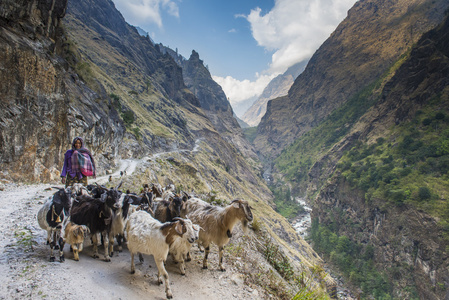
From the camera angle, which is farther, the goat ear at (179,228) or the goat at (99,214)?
the goat at (99,214)

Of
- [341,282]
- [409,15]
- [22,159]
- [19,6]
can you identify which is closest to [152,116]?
[19,6]

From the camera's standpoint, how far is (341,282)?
57.7 m

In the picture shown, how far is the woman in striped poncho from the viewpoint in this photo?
28.6 ft

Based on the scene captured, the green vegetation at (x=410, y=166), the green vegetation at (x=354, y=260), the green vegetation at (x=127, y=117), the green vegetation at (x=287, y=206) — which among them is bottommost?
the green vegetation at (x=354, y=260)

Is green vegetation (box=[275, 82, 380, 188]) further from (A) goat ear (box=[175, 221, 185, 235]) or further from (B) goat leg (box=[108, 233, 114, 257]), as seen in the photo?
(A) goat ear (box=[175, 221, 185, 235])

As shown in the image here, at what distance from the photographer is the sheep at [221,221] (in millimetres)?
6715

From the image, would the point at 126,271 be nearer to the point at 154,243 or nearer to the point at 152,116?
the point at 154,243

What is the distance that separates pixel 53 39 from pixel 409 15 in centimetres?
26139

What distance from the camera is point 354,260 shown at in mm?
65125

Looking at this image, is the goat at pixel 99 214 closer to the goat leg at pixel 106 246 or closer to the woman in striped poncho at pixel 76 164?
the goat leg at pixel 106 246

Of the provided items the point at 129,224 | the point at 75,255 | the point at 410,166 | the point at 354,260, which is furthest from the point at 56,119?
the point at 410,166

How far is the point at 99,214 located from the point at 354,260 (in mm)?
79623

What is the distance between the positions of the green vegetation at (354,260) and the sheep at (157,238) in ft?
219

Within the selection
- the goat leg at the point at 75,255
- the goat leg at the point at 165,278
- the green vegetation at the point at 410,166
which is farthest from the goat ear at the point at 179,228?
the green vegetation at the point at 410,166
